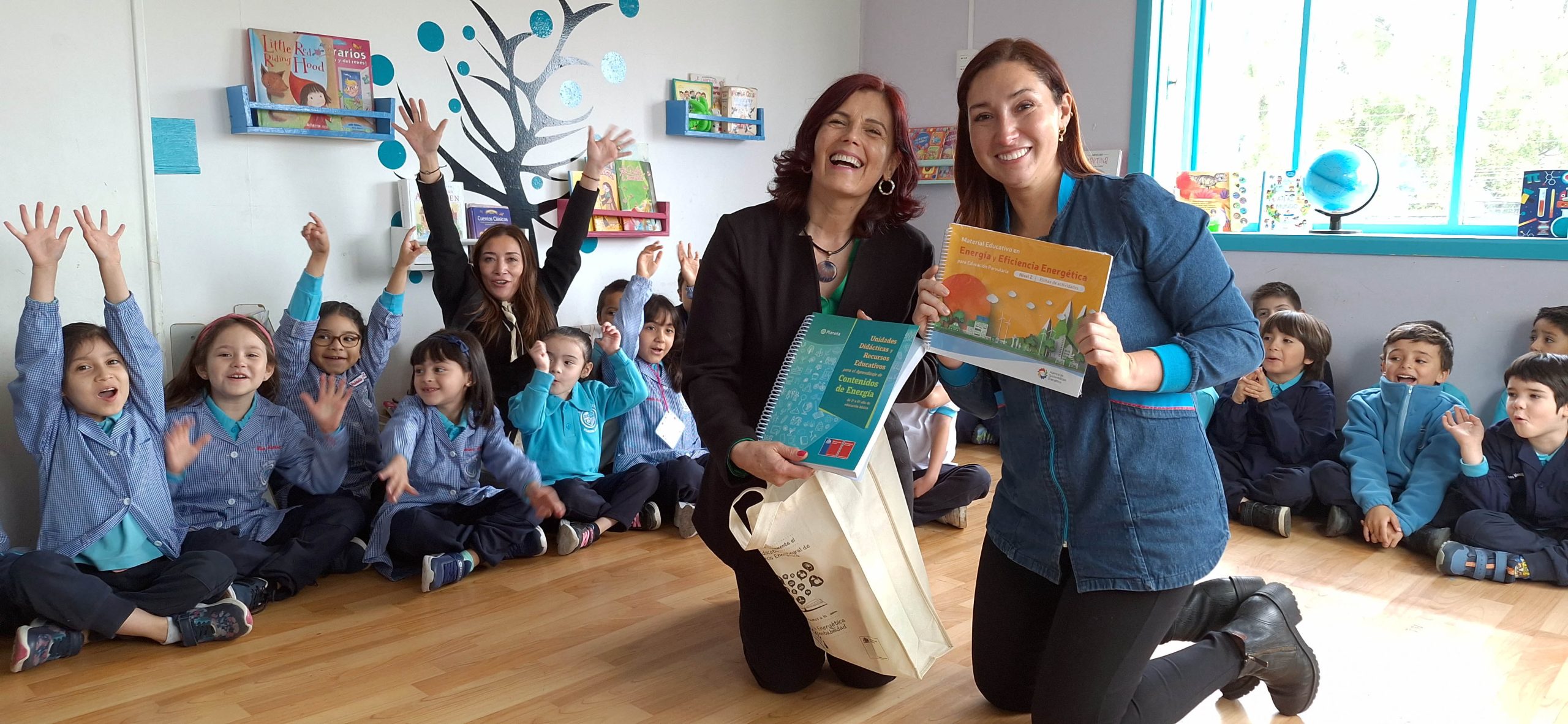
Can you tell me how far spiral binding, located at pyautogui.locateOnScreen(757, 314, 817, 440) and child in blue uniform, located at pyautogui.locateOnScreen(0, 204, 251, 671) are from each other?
145 centimetres

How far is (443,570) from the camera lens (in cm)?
291

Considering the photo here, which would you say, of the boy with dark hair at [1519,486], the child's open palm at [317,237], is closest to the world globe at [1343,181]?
the boy with dark hair at [1519,486]

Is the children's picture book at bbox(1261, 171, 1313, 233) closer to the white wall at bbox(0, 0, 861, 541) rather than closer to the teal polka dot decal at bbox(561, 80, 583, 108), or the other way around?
the white wall at bbox(0, 0, 861, 541)

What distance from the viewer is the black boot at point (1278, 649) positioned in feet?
6.76

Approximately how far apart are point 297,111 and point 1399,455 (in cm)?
378

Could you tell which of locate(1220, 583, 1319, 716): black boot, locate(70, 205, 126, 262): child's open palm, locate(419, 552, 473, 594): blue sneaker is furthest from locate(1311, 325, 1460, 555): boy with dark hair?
locate(70, 205, 126, 262): child's open palm

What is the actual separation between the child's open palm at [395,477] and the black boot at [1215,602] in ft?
6.30

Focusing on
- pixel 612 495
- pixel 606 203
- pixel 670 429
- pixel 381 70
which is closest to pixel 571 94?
pixel 606 203

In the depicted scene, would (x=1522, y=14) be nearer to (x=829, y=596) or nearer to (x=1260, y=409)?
(x=1260, y=409)

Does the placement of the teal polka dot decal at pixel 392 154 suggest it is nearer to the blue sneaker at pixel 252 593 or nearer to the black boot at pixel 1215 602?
the blue sneaker at pixel 252 593

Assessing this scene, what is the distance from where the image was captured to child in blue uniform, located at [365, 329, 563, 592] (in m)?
2.99

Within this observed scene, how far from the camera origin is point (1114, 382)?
1.67 metres

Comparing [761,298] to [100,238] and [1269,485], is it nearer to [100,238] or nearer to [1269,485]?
[100,238]

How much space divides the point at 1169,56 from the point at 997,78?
134 inches
